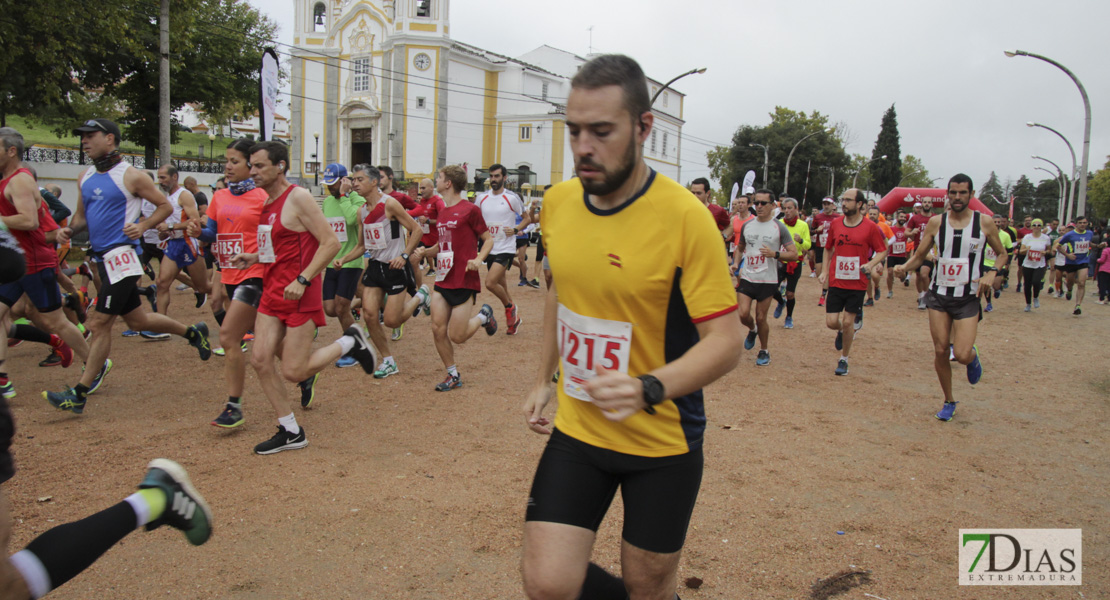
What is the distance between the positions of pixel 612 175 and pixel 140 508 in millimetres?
2240

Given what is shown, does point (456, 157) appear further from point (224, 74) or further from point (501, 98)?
point (224, 74)

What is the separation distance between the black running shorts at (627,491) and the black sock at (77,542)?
5.21ft

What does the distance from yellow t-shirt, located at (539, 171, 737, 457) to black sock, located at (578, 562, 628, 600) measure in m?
0.49

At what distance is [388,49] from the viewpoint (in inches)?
1967

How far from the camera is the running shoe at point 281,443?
5332 millimetres

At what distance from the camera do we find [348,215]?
8117mm

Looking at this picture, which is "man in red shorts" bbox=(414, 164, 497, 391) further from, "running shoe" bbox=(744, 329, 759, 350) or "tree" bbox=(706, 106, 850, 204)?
"tree" bbox=(706, 106, 850, 204)

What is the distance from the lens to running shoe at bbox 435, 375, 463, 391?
7.45m

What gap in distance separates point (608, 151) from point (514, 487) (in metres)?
3.14

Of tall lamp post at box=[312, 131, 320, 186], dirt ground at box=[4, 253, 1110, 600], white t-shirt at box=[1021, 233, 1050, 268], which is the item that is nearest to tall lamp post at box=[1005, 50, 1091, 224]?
white t-shirt at box=[1021, 233, 1050, 268]

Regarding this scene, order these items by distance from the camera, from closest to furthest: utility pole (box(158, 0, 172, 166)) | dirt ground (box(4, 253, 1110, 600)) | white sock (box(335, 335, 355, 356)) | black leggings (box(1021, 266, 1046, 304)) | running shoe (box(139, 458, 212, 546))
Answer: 1. running shoe (box(139, 458, 212, 546))
2. dirt ground (box(4, 253, 1110, 600))
3. white sock (box(335, 335, 355, 356))
4. black leggings (box(1021, 266, 1046, 304))
5. utility pole (box(158, 0, 172, 166))

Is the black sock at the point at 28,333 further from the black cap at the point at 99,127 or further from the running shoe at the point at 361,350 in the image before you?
the running shoe at the point at 361,350

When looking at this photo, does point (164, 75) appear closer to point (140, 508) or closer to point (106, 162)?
point (106, 162)

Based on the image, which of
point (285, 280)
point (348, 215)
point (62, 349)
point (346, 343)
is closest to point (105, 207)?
point (62, 349)
